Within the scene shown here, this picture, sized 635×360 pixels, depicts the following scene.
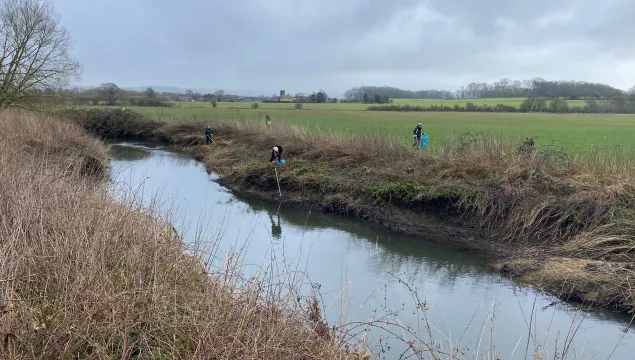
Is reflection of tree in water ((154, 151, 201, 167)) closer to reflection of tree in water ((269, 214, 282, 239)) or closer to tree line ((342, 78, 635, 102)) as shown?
reflection of tree in water ((269, 214, 282, 239))

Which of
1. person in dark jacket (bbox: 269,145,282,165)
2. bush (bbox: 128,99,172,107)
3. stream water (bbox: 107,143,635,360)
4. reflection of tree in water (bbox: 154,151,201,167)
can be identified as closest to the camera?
stream water (bbox: 107,143,635,360)

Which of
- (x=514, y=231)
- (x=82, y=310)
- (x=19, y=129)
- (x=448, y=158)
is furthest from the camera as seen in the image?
(x=19, y=129)

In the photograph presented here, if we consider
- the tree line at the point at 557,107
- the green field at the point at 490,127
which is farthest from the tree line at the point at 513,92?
the green field at the point at 490,127

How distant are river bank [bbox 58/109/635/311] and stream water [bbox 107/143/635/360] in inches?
22.5

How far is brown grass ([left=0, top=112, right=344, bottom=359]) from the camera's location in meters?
3.10

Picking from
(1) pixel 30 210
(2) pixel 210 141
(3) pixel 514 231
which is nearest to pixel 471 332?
(3) pixel 514 231

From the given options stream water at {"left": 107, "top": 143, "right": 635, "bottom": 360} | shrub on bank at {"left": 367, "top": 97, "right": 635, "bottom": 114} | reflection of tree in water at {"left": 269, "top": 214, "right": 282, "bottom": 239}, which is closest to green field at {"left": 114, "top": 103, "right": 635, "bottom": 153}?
stream water at {"left": 107, "top": 143, "right": 635, "bottom": 360}

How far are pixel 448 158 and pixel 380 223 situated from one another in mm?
3239

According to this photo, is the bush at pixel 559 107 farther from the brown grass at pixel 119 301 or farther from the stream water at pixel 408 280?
the brown grass at pixel 119 301

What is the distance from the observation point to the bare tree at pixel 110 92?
170 feet

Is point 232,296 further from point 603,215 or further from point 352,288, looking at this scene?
point 603,215

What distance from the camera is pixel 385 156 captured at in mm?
15945

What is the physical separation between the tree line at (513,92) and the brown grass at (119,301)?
72.8 meters

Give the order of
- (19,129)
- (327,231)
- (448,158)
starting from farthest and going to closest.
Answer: (19,129)
(448,158)
(327,231)
